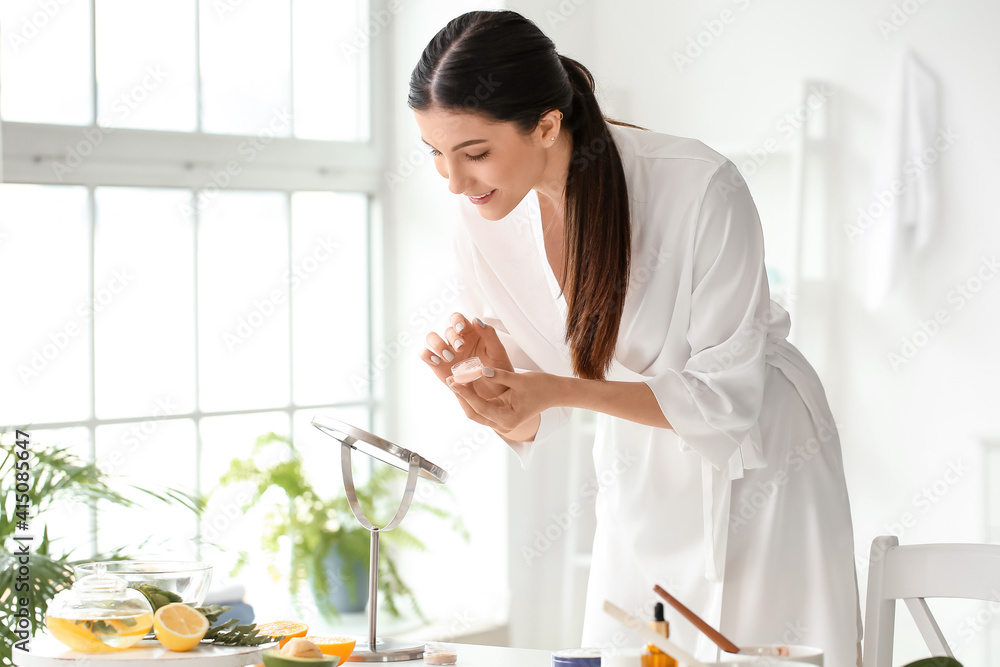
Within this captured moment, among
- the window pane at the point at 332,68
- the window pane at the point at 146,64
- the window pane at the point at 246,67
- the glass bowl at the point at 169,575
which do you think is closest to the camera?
the glass bowl at the point at 169,575

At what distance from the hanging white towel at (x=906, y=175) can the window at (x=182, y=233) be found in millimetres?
1564

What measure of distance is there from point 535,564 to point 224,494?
3.36 ft

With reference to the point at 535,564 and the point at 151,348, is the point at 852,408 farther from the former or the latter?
the point at 151,348

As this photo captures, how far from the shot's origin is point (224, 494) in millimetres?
2906

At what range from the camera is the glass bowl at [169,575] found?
115 centimetres

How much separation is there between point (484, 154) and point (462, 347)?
318mm

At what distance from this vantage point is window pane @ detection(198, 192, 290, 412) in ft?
9.48

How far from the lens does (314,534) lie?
290cm

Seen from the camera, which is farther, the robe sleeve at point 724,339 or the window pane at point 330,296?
the window pane at point 330,296

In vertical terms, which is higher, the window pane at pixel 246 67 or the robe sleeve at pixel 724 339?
the window pane at pixel 246 67
